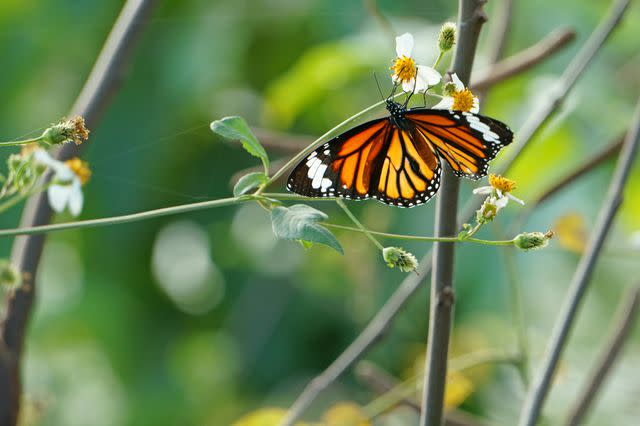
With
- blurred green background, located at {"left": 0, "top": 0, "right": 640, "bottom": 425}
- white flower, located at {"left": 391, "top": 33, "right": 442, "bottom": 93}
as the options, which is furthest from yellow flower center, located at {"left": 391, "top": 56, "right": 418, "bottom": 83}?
blurred green background, located at {"left": 0, "top": 0, "right": 640, "bottom": 425}

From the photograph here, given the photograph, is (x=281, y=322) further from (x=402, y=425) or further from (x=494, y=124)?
(x=494, y=124)

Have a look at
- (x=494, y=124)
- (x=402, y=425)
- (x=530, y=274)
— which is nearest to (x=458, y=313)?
(x=530, y=274)

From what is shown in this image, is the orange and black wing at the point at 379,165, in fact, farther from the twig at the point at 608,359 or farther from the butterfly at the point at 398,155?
the twig at the point at 608,359

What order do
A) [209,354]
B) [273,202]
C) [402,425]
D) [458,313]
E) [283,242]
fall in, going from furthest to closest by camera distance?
[209,354], [283,242], [458,313], [402,425], [273,202]

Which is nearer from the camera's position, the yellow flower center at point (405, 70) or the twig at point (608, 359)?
the yellow flower center at point (405, 70)

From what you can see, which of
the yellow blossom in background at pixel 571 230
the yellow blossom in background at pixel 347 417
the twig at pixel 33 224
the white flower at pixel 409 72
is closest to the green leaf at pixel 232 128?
the white flower at pixel 409 72

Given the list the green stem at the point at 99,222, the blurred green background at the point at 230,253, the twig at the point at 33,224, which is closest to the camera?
the green stem at the point at 99,222

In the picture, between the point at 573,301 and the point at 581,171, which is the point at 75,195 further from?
the point at 581,171

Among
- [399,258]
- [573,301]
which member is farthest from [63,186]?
[573,301]

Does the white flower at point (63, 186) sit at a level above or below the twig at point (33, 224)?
below
